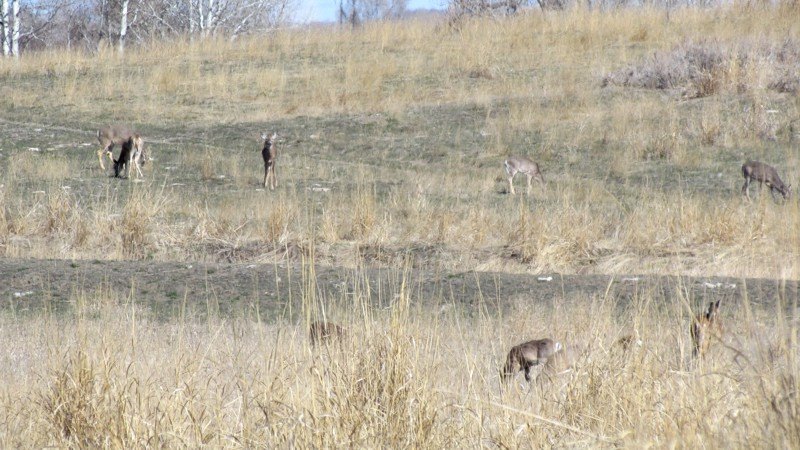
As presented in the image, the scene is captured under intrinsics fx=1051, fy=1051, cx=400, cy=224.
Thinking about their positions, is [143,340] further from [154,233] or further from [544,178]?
[544,178]

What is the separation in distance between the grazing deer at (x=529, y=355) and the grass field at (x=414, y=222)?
104 millimetres

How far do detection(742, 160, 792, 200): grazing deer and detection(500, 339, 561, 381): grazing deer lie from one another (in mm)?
8895

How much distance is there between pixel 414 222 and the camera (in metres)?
12.2

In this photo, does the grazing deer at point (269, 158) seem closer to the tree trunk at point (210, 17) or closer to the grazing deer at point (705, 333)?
the grazing deer at point (705, 333)

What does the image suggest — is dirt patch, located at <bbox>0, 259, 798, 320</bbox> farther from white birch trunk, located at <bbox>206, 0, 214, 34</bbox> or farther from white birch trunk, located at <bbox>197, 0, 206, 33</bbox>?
white birch trunk, located at <bbox>206, 0, 214, 34</bbox>

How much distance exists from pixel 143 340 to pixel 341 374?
2099 mm

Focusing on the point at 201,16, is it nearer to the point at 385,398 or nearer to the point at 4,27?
the point at 4,27

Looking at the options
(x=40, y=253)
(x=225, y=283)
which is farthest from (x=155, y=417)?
(x=40, y=253)

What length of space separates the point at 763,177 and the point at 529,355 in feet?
30.3

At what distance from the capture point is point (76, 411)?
15.2 feet

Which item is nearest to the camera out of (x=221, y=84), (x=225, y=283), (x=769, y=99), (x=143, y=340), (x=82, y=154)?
(x=143, y=340)

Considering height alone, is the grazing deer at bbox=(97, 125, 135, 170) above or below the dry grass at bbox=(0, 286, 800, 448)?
above

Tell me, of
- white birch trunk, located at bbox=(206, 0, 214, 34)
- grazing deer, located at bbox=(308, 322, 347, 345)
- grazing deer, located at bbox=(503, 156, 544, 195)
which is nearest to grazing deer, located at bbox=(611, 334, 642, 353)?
grazing deer, located at bbox=(308, 322, 347, 345)

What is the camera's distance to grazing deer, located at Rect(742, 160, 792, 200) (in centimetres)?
1359
